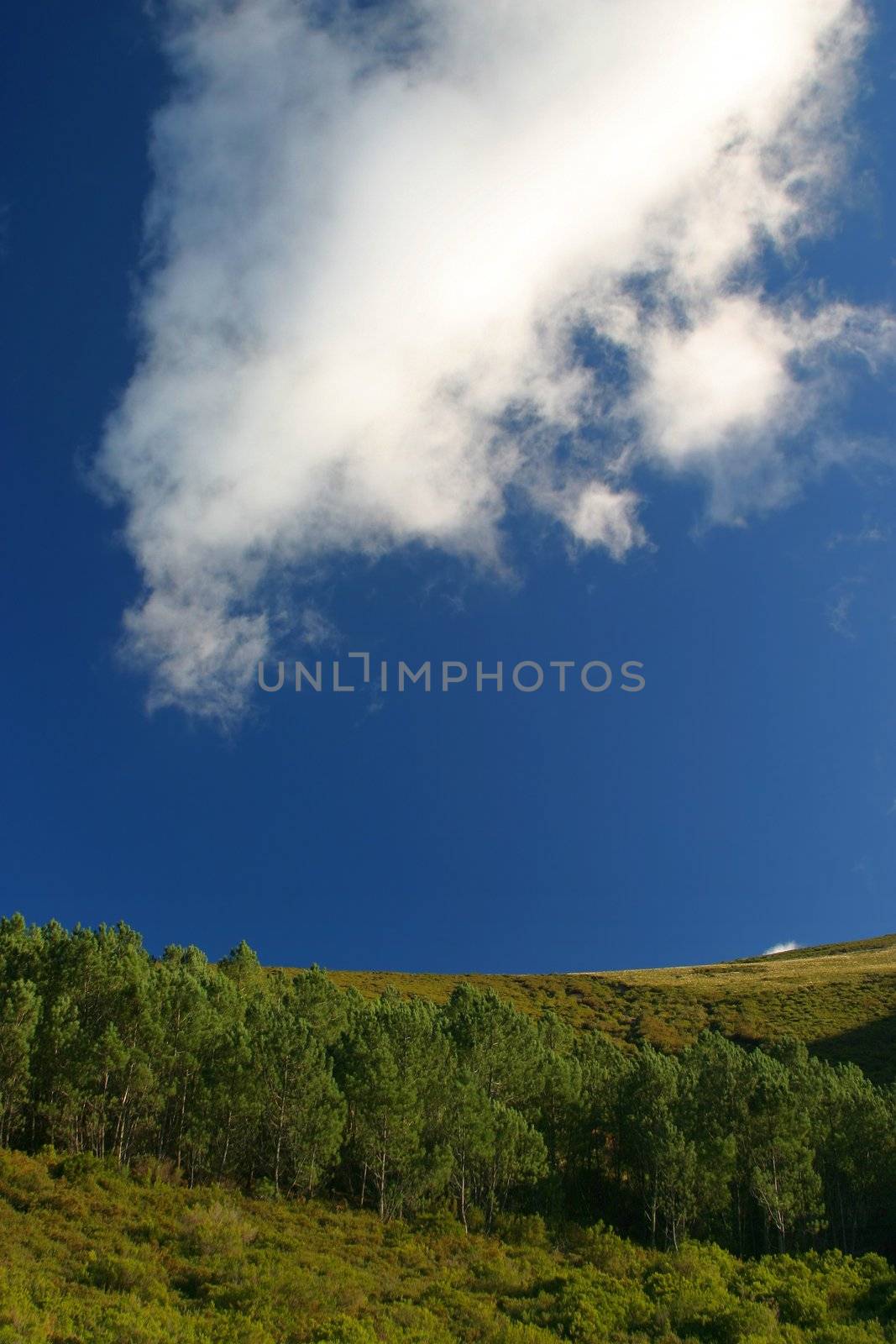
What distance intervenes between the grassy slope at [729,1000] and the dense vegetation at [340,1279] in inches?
1764

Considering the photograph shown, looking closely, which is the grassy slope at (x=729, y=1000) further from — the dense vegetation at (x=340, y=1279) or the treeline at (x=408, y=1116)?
the dense vegetation at (x=340, y=1279)

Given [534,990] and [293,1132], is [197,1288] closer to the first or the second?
[293,1132]

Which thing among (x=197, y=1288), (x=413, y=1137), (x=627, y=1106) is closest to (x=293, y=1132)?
(x=413, y=1137)

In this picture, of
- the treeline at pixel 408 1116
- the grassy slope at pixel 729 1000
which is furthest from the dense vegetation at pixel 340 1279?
the grassy slope at pixel 729 1000

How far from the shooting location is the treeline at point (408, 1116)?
45906mm

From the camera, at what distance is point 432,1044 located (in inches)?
2114

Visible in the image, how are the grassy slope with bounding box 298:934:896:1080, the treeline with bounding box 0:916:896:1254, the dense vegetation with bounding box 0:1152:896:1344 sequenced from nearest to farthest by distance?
1. the dense vegetation with bounding box 0:1152:896:1344
2. the treeline with bounding box 0:916:896:1254
3. the grassy slope with bounding box 298:934:896:1080

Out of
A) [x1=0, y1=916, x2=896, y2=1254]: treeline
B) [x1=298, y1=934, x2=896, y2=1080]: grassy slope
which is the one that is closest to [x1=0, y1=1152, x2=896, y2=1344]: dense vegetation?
[x1=0, y1=916, x2=896, y2=1254]: treeline

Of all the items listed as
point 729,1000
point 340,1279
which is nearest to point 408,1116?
point 340,1279

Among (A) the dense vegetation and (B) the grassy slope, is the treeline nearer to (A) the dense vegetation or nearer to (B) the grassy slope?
(A) the dense vegetation

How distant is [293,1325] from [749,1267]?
26.1 metres

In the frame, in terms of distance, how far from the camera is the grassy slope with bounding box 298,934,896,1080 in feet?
296

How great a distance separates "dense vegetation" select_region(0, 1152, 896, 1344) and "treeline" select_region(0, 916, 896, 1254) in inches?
129

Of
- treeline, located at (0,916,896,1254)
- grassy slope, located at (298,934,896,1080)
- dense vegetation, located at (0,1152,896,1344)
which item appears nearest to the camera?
dense vegetation, located at (0,1152,896,1344)
